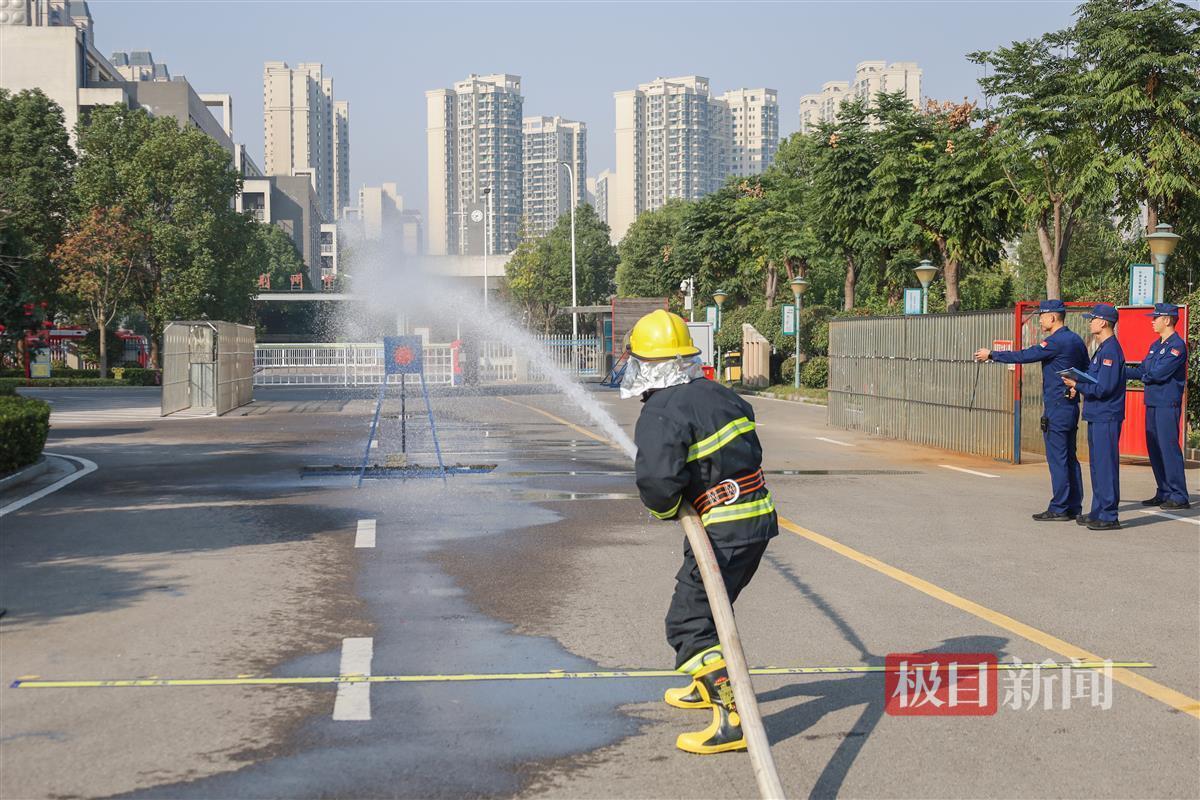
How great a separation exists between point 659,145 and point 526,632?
6960 inches

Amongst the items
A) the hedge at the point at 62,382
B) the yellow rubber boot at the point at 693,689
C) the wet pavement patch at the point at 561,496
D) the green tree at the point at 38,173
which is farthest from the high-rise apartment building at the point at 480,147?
the yellow rubber boot at the point at 693,689

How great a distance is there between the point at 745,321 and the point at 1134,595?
43516 mm

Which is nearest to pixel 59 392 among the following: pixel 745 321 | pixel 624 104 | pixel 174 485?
pixel 745 321

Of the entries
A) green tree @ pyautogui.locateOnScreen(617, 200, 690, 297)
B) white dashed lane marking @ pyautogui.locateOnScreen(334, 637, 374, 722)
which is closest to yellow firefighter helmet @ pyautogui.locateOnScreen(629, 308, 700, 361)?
white dashed lane marking @ pyautogui.locateOnScreen(334, 637, 374, 722)

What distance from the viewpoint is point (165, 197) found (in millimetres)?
Answer: 54000

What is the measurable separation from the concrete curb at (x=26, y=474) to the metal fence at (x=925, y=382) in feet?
43.3

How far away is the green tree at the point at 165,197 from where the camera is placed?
173 feet

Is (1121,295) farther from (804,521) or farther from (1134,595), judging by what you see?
(1134,595)

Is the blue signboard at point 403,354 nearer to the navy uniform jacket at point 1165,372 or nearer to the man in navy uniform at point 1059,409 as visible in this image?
the man in navy uniform at point 1059,409

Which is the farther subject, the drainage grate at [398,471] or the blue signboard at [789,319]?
the blue signboard at [789,319]

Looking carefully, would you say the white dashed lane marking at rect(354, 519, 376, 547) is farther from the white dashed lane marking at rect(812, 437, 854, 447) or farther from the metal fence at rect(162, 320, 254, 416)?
the metal fence at rect(162, 320, 254, 416)

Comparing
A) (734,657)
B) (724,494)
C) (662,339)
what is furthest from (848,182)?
(734,657)

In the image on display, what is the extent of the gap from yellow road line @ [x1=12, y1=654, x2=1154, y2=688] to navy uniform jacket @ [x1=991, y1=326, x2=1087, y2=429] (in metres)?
5.24

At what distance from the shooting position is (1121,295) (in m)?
30.2
